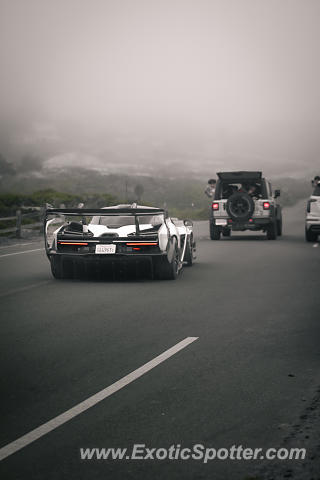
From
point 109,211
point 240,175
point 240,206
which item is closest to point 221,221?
point 240,206

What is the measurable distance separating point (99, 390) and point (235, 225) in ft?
61.7

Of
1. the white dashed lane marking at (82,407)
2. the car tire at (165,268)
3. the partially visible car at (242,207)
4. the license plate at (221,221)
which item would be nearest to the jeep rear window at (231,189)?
the partially visible car at (242,207)

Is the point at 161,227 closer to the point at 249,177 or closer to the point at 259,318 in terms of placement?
the point at 259,318

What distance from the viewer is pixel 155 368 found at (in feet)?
21.1

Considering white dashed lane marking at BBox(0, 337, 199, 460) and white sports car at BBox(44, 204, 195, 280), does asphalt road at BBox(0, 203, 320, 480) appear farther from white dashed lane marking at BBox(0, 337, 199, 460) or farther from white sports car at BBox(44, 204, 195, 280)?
white sports car at BBox(44, 204, 195, 280)

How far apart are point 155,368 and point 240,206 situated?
1795 centimetres

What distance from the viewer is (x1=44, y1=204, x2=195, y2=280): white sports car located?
12.4 meters

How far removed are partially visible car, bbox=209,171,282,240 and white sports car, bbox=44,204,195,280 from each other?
1064cm

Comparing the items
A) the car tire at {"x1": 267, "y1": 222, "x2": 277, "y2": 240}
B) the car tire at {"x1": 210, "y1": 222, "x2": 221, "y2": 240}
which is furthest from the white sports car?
the car tire at {"x1": 267, "y1": 222, "x2": 277, "y2": 240}

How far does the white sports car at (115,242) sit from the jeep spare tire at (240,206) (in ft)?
34.6

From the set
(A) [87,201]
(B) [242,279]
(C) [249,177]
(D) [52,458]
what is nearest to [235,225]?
(C) [249,177]

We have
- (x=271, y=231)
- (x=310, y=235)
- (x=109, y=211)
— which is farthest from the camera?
(x=271, y=231)

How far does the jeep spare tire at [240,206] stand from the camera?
23844mm

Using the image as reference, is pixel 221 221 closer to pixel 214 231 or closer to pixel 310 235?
pixel 214 231
